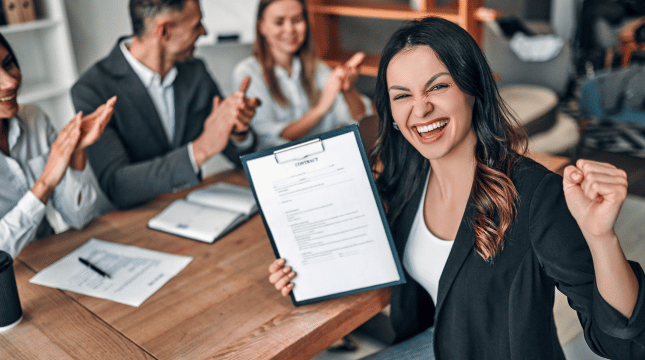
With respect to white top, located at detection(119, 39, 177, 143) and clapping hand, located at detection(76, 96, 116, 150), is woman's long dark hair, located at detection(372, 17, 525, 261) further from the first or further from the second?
white top, located at detection(119, 39, 177, 143)

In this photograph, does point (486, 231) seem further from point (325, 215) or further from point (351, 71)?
point (351, 71)

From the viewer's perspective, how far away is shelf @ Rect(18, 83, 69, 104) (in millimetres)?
3127

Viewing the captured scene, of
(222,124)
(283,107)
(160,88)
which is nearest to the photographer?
(222,124)

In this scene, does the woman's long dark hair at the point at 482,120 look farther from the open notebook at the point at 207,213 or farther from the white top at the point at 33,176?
the white top at the point at 33,176

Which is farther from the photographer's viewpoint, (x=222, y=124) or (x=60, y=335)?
(x=222, y=124)

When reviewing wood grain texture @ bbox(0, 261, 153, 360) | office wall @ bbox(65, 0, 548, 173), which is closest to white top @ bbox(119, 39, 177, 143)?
wood grain texture @ bbox(0, 261, 153, 360)

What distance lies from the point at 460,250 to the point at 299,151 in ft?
1.40

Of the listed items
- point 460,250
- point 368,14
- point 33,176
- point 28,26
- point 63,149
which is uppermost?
point 28,26

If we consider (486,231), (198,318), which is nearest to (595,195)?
(486,231)

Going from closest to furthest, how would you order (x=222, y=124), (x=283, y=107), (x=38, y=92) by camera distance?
(x=222, y=124), (x=283, y=107), (x=38, y=92)

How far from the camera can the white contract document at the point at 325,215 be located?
4.00ft

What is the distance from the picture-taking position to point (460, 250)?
123 cm

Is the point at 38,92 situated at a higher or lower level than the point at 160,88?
lower

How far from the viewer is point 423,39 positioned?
1.21 m
